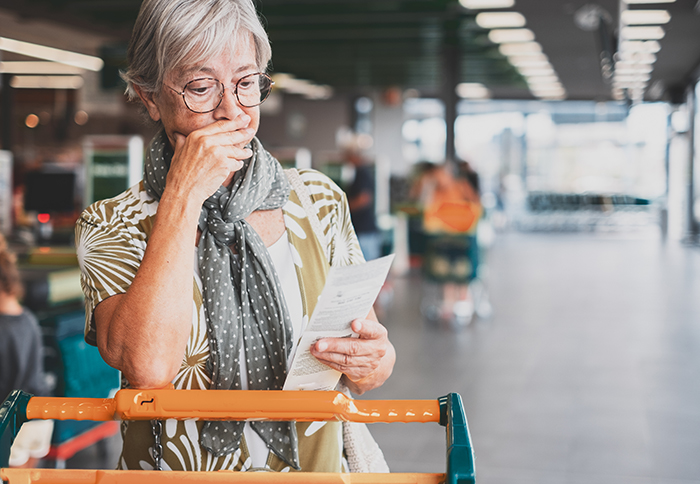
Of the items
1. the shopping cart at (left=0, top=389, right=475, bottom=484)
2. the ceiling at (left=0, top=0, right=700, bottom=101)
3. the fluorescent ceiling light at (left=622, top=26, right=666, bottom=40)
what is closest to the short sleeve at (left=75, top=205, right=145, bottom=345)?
the shopping cart at (left=0, top=389, right=475, bottom=484)

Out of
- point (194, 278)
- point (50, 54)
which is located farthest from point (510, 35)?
point (194, 278)

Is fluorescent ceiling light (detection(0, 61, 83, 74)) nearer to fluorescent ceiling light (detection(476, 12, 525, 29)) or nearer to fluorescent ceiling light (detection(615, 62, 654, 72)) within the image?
fluorescent ceiling light (detection(476, 12, 525, 29))

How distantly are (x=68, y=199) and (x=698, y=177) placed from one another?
51.5ft

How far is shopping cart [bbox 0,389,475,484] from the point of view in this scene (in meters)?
1.06

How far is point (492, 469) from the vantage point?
3596 millimetres

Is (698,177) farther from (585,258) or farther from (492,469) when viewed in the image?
(492,469)

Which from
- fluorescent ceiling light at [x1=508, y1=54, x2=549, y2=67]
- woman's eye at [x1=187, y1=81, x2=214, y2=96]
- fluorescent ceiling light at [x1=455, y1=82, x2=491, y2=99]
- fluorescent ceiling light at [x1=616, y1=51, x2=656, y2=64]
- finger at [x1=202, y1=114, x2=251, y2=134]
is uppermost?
fluorescent ceiling light at [x1=455, y1=82, x2=491, y2=99]

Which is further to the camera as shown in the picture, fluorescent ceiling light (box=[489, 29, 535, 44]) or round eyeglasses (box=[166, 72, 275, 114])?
fluorescent ceiling light (box=[489, 29, 535, 44])

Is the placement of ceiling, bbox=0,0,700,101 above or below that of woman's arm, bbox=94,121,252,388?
above

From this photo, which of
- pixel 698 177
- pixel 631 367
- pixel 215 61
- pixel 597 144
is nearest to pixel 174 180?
pixel 215 61

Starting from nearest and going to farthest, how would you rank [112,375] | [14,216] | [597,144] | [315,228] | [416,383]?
[315,228], [112,375], [416,383], [14,216], [597,144]

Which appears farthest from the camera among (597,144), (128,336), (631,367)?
(597,144)

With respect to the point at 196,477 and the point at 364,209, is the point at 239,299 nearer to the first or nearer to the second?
the point at 196,477

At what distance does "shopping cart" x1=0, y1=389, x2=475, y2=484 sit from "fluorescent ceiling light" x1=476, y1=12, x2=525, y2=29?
9.87 metres
